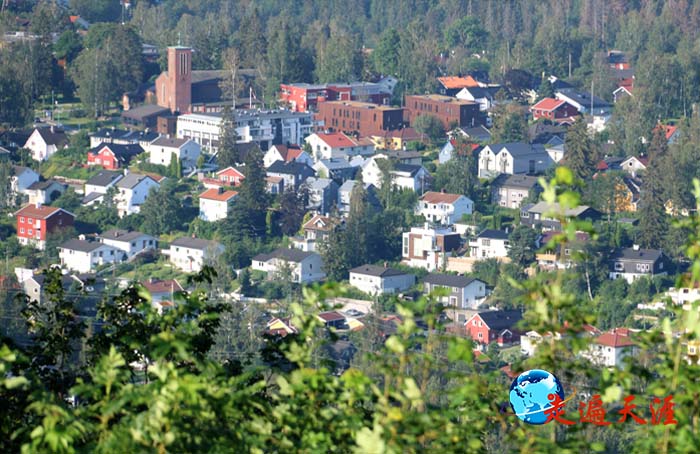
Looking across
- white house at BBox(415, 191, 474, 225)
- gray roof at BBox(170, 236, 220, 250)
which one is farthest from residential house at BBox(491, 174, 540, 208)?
gray roof at BBox(170, 236, 220, 250)

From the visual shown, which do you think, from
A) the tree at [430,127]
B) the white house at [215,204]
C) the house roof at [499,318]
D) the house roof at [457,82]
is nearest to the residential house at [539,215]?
the house roof at [499,318]

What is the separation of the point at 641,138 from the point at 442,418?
557 inches

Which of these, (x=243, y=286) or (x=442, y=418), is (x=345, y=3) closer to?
(x=243, y=286)

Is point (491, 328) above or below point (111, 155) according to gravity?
below

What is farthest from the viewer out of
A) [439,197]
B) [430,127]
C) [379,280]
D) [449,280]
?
[430,127]

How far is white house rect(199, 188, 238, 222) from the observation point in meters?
13.2

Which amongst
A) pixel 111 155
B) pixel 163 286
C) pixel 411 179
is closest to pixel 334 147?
pixel 411 179

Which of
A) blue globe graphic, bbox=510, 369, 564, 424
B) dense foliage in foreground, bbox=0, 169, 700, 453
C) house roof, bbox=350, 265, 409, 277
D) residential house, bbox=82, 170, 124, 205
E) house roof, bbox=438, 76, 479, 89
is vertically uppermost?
dense foliage in foreground, bbox=0, 169, 700, 453

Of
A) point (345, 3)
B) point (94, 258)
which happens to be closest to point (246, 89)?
point (94, 258)

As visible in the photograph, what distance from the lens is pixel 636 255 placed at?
461 inches

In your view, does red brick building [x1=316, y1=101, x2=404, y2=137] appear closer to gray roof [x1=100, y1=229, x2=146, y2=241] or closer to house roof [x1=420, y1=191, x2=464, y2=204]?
house roof [x1=420, y1=191, x2=464, y2=204]

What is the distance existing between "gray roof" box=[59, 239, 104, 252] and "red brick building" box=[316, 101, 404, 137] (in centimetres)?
467

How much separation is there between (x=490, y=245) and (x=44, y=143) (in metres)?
5.49

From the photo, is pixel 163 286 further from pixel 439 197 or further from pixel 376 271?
pixel 439 197
